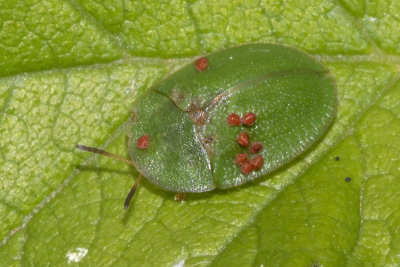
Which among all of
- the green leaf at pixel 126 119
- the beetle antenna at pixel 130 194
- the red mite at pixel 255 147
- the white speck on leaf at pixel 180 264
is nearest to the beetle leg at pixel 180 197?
the green leaf at pixel 126 119

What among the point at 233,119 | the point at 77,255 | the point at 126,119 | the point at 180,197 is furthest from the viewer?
the point at 126,119

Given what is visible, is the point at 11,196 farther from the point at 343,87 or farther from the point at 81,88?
the point at 343,87

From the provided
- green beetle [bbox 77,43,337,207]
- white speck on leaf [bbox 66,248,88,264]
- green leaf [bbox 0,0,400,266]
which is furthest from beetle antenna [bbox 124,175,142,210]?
white speck on leaf [bbox 66,248,88,264]

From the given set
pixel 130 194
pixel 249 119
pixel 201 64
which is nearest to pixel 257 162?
pixel 249 119

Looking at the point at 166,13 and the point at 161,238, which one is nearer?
the point at 161,238

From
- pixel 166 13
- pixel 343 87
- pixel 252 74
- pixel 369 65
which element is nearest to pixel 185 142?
pixel 252 74

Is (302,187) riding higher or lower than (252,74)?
lower

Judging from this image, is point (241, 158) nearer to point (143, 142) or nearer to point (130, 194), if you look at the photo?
point (143, 142)
